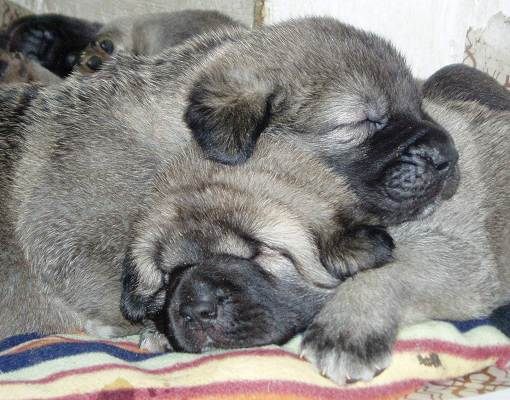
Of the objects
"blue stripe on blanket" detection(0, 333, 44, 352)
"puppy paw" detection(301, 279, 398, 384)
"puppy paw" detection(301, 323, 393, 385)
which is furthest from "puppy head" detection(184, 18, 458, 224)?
"blue stripe on blanket" detection(0, 333, 44, 352)

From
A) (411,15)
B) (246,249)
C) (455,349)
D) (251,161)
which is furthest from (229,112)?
(411,15)

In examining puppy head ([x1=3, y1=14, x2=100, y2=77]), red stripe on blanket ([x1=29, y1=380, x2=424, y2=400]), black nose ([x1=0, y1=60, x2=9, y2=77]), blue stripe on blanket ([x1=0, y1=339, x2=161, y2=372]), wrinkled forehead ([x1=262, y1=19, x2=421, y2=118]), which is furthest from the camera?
puppy head ([x1=3, y1=14, x2=100, y2=77])

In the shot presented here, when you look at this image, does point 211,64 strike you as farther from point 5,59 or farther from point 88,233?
point 5,59

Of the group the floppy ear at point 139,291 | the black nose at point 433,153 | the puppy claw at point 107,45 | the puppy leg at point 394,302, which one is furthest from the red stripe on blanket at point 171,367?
the puppy claw at point 107,45

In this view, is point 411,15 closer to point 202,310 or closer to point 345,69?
point 345,69

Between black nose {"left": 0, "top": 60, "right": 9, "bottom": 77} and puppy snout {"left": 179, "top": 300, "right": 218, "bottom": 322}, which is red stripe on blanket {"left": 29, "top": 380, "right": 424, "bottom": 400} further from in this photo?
black nose {"left": 0, "top": 60, "right": 9, "bottom": 77}

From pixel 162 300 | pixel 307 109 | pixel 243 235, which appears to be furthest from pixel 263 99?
pixel 162 300
